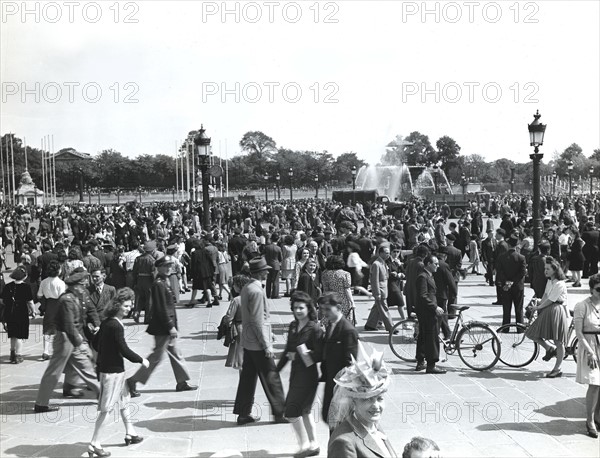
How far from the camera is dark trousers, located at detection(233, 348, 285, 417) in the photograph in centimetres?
668

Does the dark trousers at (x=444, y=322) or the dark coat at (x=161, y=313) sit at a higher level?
the dark coat at (x=161, y=313)

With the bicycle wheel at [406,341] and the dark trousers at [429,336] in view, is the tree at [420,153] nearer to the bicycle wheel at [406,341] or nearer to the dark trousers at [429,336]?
the bicycle wheel at [406,341]

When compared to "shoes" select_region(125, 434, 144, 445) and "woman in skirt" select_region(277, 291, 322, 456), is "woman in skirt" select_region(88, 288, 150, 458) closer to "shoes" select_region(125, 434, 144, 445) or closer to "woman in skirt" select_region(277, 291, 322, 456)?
"shoes" select_region(125, 434, 144, 445)

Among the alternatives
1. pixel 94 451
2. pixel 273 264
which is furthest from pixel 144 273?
pixel 94 451

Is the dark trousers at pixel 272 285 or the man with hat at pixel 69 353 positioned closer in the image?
the man with hat at pixel 69 353

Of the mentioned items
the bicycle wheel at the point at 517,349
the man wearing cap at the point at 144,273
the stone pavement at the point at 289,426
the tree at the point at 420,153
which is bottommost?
the stone pavement at the point at 289,426

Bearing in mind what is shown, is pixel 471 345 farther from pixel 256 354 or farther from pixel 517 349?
pixel 256 354

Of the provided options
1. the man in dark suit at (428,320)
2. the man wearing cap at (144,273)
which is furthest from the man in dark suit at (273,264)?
the man in dark suit at (428,320)

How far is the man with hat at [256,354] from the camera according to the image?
21.9 feet

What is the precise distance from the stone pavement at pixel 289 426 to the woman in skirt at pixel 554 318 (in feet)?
1.47

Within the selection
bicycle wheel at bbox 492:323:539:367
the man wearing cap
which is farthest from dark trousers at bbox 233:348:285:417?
the man wearing cap

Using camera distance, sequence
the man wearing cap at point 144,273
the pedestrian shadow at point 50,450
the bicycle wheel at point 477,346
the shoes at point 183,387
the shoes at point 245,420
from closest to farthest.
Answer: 1. the pedestrian shadow at point 50,450
2. the shoes at point 245,420
3. the shoes at point 183,387
4. the bicycle wheel at point 477,346
5. the man wearing cap at point 144,273

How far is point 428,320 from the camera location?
8.77 meters

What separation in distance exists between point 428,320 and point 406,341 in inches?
64.4
